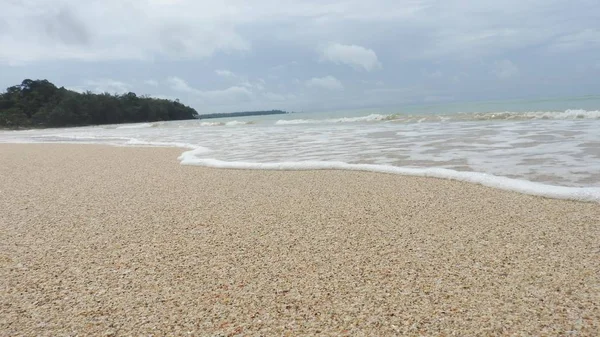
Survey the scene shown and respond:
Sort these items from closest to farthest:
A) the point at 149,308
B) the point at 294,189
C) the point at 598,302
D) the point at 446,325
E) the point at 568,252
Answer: the point at 446,325, the point at 598,302, the point at 149,308, the point at 568,252, the point at 294,189

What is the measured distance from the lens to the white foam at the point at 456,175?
143 inches

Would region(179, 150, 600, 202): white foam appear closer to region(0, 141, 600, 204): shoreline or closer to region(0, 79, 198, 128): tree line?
region(0, 141, 600, 204): shoreline

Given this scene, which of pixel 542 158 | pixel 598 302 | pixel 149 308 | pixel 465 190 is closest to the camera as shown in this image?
pixel 598 302

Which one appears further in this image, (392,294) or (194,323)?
(392,294)

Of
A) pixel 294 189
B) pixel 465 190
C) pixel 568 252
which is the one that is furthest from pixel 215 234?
pixel 465 190

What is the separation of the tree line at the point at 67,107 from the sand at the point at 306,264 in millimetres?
49169

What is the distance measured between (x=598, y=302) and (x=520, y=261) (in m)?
0.48

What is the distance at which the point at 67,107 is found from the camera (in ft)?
169

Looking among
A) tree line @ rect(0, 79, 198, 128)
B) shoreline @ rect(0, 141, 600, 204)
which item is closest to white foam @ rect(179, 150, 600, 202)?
shoreline @ rect(0, 141, 600, 204)

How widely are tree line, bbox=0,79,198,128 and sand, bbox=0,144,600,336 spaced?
49169 millimetres

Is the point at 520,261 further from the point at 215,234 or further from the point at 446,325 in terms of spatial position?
the point at 215,234

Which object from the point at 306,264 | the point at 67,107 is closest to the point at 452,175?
the point at 306,264

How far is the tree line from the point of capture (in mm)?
48681

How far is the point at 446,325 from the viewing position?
1.66 metres
